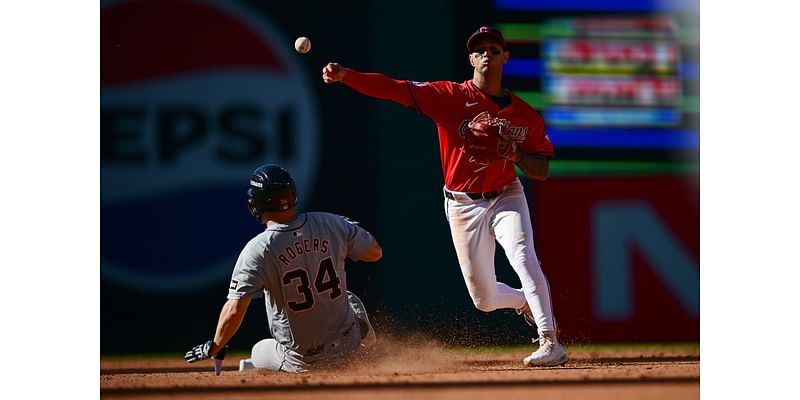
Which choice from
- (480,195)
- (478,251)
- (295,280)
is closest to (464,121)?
(480,195)

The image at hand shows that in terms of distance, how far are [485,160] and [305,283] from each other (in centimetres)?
120

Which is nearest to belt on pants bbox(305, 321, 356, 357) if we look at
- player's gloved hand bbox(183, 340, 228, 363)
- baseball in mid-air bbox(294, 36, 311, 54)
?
player's gloved hand bbox(183, 340, 228, 363)

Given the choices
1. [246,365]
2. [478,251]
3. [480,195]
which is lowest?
[246,365]

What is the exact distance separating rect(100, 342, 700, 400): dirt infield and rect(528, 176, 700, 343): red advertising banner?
531mm

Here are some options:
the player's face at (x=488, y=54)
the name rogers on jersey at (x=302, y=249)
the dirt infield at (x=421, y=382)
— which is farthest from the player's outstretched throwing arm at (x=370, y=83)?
the dirt infield at (x=421, y=382)

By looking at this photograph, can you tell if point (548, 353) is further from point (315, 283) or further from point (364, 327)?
point (315, 283)

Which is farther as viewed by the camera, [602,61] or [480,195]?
[602,61]

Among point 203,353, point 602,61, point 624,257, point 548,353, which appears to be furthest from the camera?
point 624,257

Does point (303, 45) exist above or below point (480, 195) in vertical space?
above

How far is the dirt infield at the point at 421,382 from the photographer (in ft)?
15.8

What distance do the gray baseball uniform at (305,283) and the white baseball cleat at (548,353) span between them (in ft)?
3.12

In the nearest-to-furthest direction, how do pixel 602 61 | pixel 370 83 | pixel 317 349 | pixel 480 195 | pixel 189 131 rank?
pixel 317 349
pixel 370 83
pixel 480 195
pixel 189 131
pixel 602 61

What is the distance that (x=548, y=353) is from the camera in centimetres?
540

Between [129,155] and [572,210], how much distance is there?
2776 mm
